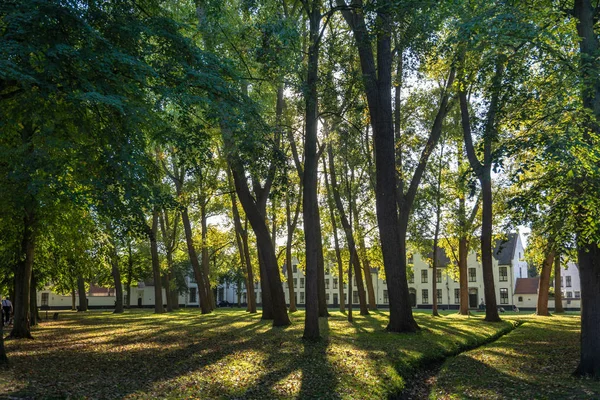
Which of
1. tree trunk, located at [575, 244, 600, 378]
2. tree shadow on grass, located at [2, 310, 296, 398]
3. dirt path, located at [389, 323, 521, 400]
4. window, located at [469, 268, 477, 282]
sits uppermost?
tree trunk, located at [575, 244, 600, 378]

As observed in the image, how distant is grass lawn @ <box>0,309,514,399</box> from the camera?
8844 mm

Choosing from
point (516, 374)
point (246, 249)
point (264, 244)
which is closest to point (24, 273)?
point (264, 244)

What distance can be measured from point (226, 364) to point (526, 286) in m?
72.1

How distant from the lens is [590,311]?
10.0 meters

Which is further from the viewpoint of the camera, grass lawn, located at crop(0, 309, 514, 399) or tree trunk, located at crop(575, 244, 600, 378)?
tree trunk, located at crop(575, 244, 600, 378)

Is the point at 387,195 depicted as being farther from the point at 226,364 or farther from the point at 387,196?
the point at 226,364

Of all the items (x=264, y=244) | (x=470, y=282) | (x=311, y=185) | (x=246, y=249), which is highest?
(x=311, y=185)

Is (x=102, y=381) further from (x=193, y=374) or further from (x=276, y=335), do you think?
(x=276, y=335)

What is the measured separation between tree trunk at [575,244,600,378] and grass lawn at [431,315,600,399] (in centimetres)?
36

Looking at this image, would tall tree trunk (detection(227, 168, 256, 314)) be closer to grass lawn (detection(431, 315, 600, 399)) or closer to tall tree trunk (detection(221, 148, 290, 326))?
tall tree trunk (detection(221, 148, 290, 326))

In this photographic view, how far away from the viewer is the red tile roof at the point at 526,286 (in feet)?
238

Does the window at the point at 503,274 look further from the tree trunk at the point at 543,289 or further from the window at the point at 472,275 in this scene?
the tree trunk at the point at 543,289

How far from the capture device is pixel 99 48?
31.5ft

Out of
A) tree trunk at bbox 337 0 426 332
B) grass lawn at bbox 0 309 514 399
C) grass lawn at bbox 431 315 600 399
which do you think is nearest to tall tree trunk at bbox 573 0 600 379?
grass lawn at bbox 431 315 600 399
